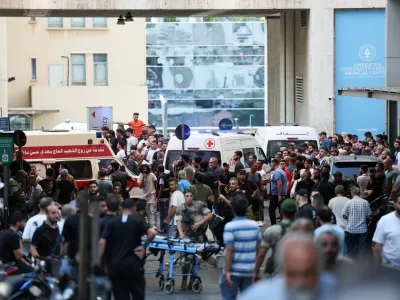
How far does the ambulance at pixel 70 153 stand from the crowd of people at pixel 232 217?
0.97m

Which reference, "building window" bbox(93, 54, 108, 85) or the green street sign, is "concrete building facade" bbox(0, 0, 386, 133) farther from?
"building window" bbox(93, 54, 108, 85)

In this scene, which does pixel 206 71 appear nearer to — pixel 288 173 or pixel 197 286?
pixel 288 173

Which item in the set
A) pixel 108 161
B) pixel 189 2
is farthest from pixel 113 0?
pixel 108 161

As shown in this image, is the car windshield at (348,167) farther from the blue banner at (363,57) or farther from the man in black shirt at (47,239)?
the blue banner at (363,57)

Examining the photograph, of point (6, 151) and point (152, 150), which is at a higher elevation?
point (6, 151)

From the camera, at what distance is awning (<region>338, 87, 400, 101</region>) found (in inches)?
945

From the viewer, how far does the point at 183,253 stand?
16.3 meters

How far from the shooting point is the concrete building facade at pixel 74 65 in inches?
2483

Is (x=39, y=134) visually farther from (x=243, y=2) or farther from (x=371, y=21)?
(x=371, y=21)

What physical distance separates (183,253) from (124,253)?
195 inches

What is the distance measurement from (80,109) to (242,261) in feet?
172

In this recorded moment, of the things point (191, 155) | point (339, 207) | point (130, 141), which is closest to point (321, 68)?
point (130, 141)

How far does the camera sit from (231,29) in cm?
7344

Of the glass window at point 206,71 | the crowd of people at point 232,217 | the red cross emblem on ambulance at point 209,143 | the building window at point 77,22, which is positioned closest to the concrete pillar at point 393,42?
the crowd of people at point 232,217
